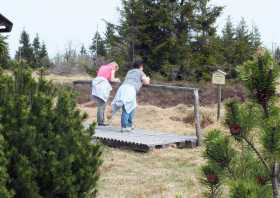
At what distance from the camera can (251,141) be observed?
2.28 metres

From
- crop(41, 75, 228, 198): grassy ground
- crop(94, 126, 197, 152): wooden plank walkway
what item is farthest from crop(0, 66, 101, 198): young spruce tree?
crop(94, 126, 197, 152): wooden plank walkway

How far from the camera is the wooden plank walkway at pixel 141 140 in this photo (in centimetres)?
865

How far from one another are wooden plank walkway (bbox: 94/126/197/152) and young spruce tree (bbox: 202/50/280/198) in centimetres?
608

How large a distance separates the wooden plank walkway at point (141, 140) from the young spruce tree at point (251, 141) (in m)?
6.08

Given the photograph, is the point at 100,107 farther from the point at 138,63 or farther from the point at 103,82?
the point at 138,63

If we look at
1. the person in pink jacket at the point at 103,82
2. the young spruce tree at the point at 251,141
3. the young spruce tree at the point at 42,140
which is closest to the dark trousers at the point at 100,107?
the person in pink jacket at the point at 103,82

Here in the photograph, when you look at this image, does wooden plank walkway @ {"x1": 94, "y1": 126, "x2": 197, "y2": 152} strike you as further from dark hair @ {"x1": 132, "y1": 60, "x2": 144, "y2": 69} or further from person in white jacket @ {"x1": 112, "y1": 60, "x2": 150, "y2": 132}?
dark hair @ {"x1": 132, "y1": 60, "x2": 144, "y2": 69}

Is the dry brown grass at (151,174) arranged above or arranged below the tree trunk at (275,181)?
below

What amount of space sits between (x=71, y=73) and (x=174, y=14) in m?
23.9

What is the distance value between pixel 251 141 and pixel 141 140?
666 cm

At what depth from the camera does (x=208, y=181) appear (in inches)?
100.0

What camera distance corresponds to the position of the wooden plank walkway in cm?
865

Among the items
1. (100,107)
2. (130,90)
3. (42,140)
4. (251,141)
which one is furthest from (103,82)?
(251,141)

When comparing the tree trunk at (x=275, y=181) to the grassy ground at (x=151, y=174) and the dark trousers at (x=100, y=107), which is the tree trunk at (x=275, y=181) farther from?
the dark trousers at (x=100, y=107)
